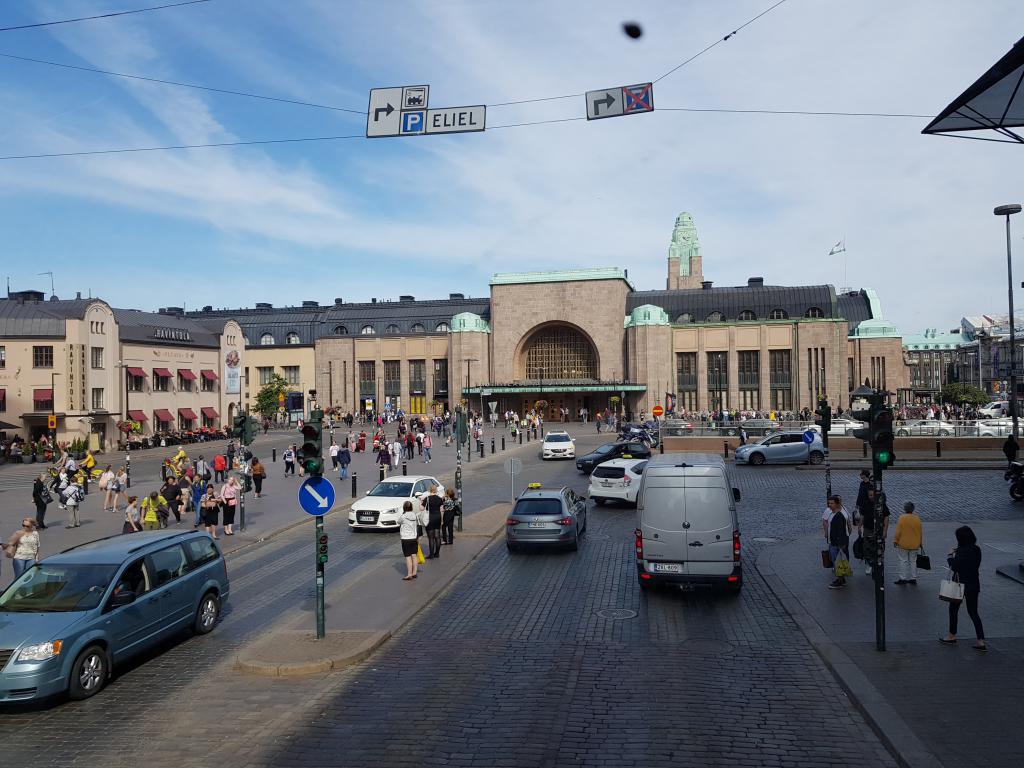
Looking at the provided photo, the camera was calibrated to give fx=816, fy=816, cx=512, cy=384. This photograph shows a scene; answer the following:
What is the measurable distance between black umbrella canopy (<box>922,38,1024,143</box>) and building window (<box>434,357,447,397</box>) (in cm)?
7266

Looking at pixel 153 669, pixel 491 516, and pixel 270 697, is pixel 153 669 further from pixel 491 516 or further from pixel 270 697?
pixel 491 516

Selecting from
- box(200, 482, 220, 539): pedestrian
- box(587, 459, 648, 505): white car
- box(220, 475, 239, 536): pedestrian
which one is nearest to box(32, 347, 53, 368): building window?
box(220, 475, 239, 536): pedestrian

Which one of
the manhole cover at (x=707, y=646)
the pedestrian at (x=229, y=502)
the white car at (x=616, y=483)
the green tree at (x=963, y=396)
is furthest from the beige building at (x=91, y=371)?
the green tree at (x=963, y=396)

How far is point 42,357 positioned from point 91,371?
297 cm

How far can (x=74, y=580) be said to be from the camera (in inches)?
408

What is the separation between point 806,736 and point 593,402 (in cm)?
7291

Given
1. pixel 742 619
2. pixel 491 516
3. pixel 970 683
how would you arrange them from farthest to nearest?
1. pixel 491 516
2. pixel 742 619
3. pixel 970 683

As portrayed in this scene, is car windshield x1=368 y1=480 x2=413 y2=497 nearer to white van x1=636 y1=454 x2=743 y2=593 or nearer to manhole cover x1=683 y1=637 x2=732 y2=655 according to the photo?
white van x1=636 y1=454 x2=743 y2=593

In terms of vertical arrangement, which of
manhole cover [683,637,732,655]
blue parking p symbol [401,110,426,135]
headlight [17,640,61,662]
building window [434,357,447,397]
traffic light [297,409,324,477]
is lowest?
manhole cover [683,637,732,655]

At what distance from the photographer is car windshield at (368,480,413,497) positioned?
857 inches

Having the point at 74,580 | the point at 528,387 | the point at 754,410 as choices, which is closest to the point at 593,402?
the point at 528,387

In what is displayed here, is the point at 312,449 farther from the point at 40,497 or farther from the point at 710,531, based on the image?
the point at 40,497

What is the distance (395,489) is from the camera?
72.0ft

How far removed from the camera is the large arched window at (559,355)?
83125 mm
